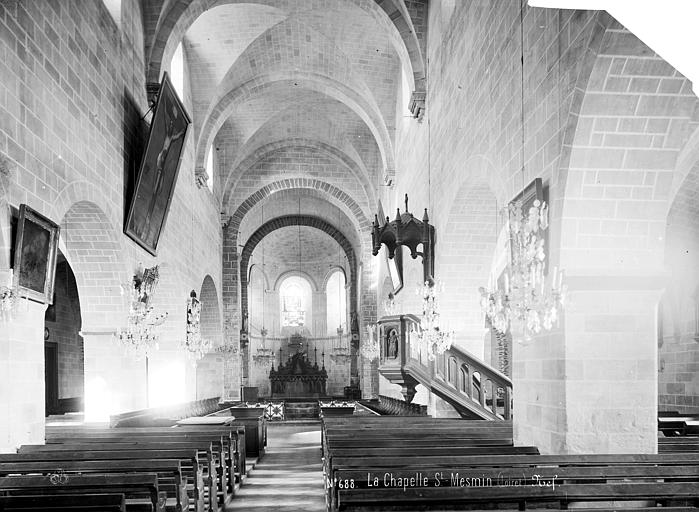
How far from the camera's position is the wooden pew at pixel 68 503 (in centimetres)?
432

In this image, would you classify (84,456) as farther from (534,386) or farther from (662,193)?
(662,193)

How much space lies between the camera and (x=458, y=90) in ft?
36.0

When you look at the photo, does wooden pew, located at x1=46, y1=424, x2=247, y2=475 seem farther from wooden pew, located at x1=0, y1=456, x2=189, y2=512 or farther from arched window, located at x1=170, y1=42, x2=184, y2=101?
arched window, located at x1=170, y1=42, x2=184, y2=101

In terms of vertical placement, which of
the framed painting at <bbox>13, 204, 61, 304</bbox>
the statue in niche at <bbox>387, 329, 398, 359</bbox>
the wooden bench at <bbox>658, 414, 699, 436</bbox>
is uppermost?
the framed painting at <bbox>13, 204, 61, 304</bbox>

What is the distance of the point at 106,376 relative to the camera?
37.7 ft

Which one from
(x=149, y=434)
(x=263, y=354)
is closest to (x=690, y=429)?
(x=149, y=434)

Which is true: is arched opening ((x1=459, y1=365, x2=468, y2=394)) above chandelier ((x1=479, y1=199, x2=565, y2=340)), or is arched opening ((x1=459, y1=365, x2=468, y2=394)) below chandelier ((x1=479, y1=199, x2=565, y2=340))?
below

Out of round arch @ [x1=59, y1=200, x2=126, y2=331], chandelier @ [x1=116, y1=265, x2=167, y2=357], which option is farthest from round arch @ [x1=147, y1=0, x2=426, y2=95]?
chandelier @ [x1=116, y1=265, x2=167, y2=357]

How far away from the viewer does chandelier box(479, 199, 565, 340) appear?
18.5ft

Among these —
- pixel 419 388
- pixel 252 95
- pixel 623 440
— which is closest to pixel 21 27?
pixel 623 440

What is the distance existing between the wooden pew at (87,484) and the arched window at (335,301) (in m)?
26.5

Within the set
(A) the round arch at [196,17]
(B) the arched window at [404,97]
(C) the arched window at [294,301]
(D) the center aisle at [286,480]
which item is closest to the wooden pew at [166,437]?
(D) the center aisle at [286,480]

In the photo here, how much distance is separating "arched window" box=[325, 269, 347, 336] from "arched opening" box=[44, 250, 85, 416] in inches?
559

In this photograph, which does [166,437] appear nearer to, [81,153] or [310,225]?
[81,153]
